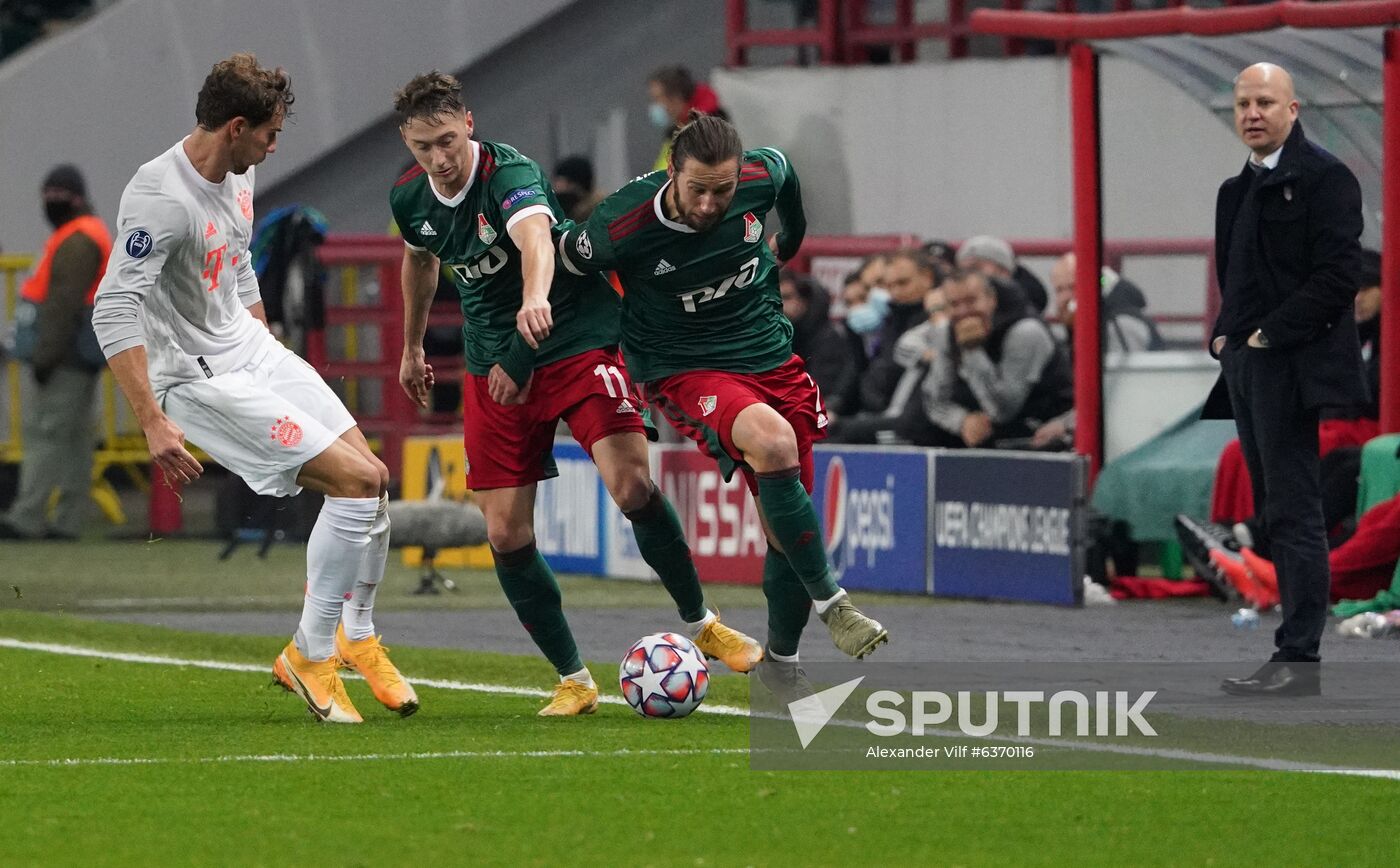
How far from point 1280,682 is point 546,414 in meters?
2.64

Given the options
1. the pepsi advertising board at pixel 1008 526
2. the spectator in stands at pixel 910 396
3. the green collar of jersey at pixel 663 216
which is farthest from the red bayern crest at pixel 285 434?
the spectator in stands at pixel 910 396

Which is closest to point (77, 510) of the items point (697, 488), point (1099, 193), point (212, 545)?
point (212, 545)

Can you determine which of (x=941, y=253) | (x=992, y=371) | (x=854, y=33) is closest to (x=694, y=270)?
(x=992, y=371)

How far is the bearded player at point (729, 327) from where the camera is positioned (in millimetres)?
8070

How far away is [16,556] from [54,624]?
415 cm

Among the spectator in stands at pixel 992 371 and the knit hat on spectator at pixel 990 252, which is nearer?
the spectator in stands at pixel 992 371

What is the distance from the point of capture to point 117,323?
7.71 meters

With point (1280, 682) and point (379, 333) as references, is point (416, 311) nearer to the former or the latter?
point (1280, 682)

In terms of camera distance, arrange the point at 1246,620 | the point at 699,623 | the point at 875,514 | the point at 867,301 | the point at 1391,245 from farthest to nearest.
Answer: the point at 867,301 → the point at 875,514 → the point at 1391,245 → the point at 1246,620 → the point at 699,623

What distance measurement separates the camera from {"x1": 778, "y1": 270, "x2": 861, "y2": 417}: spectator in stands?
14.8 meters

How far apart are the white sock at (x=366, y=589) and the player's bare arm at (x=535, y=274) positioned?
0.79m

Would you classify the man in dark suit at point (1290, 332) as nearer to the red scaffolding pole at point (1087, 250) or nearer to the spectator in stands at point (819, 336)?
the red scaffolding pole at point (1087, 250)

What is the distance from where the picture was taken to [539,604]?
852 centimetres

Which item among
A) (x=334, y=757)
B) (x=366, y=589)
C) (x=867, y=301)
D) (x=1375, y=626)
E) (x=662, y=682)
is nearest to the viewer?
(x=334, y=757)
